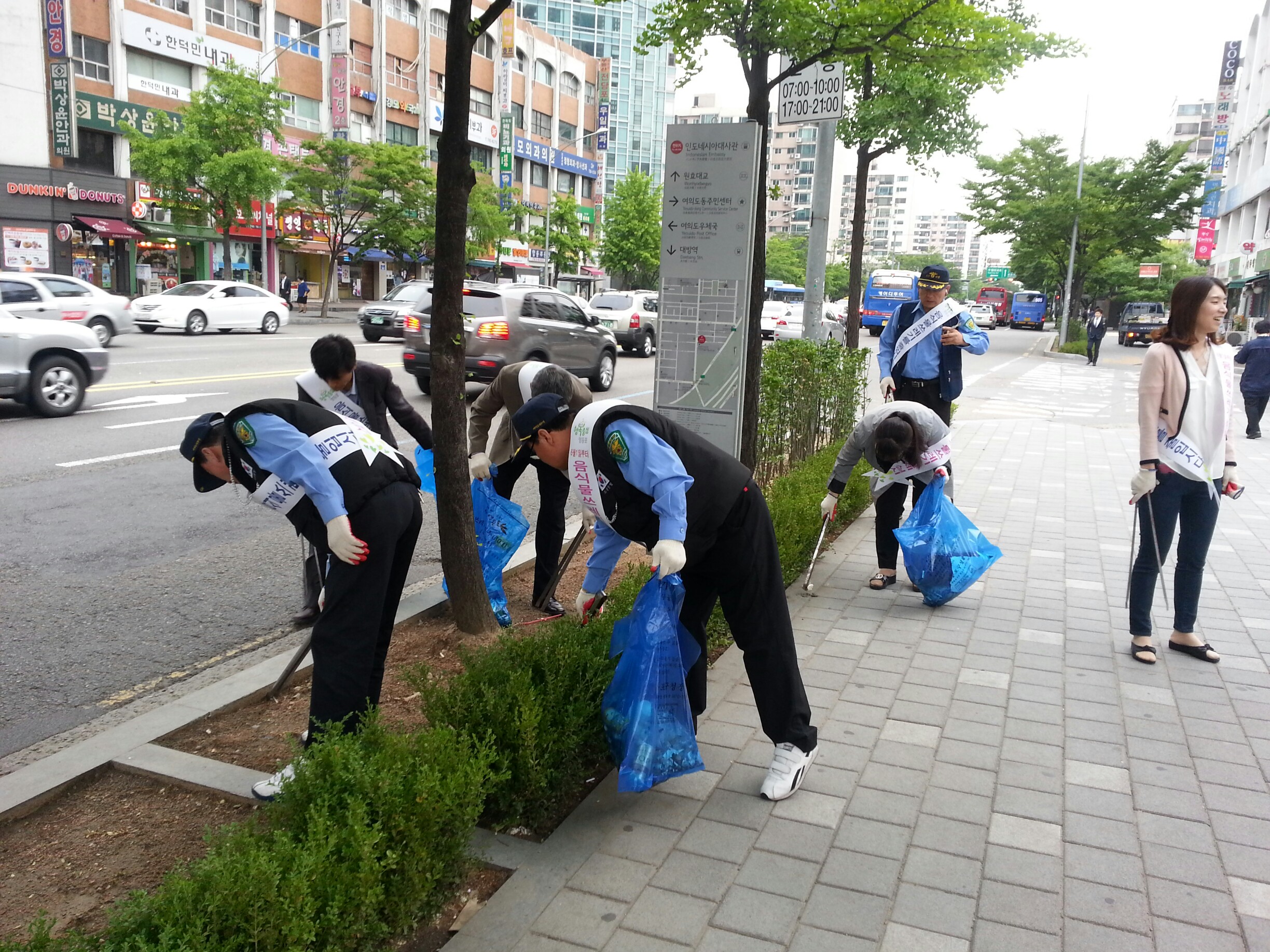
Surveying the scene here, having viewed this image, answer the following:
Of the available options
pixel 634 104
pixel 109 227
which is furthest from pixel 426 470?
pixel 634 104

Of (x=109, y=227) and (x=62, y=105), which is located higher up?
(x=62, y=105)

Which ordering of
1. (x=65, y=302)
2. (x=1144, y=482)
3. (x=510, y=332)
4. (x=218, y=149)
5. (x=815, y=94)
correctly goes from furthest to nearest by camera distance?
(x=218, y=149)
(x=65, y=302)
(x=510, y=332)
(x=815, y=94)
(x=1144, y=482)

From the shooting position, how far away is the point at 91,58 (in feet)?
103

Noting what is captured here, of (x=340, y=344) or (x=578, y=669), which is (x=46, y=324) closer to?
(x=340, y=344)

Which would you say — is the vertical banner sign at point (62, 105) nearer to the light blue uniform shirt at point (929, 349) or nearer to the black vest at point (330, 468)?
the light blue uniform shirt at point (929, 349)

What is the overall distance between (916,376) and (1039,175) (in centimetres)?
3740

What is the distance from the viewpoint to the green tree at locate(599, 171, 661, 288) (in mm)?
51562

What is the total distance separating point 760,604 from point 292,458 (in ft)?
5.05

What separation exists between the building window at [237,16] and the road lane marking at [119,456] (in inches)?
1236

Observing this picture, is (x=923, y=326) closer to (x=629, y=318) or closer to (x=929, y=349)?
(x=929, y=349)

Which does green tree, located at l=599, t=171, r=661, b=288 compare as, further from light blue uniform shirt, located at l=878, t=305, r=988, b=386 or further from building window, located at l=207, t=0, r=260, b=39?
light blue uniform shirt, located at l=878, t=305, r=988, b=386

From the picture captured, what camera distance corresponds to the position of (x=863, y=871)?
9.68 ft

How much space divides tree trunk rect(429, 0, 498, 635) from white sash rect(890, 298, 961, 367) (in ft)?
10.5

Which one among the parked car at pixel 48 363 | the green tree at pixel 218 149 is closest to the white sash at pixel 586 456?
the parked car at pixel 48 363
